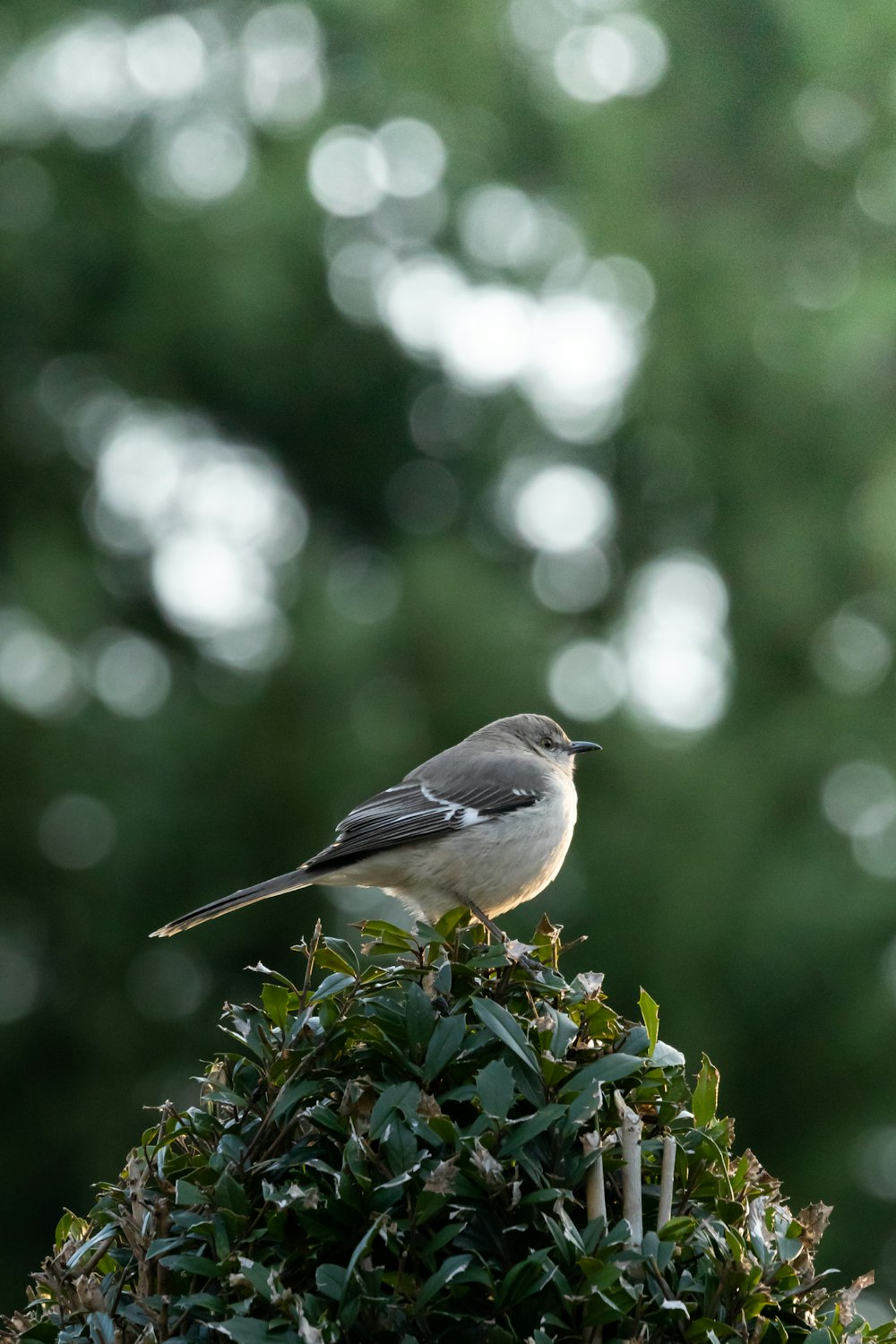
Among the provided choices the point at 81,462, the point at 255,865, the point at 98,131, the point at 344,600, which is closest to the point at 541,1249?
the point at 255,865

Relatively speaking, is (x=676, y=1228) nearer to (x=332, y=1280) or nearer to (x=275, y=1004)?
(x=332, y=1280)

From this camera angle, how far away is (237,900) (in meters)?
3.60

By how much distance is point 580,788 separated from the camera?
7.96 m

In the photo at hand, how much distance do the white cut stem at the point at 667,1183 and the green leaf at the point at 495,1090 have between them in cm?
25

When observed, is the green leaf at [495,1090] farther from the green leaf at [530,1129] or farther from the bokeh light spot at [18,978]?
the bokeh light spot at [18,978]

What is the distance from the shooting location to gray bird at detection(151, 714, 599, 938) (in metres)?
3.97

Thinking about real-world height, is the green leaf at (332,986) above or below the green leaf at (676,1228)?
above

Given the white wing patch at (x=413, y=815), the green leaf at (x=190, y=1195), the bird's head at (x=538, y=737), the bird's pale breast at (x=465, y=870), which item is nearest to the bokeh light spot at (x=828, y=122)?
the bird's head at (x=538, y=737)

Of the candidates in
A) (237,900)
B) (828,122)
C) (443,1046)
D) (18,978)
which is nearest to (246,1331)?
(443,1046)

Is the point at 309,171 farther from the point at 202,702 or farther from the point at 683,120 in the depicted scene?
the point at 202,702

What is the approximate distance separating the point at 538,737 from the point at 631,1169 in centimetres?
305

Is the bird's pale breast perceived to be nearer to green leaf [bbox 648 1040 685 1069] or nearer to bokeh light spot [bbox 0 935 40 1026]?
green leaf [bbox 648 1040 685 1069]

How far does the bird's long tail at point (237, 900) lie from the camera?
11.3ft

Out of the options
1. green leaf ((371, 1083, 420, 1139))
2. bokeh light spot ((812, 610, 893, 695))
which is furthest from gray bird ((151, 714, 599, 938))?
bokeh light spot ((812, 610, 893, 695))
